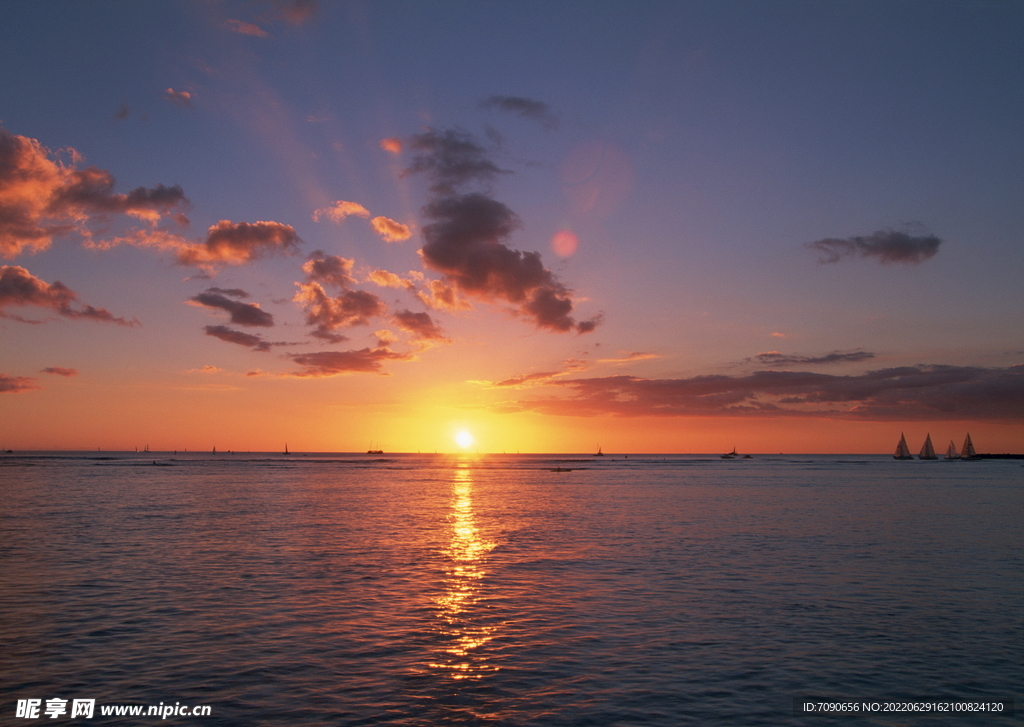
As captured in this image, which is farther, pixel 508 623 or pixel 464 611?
pixel 464 611

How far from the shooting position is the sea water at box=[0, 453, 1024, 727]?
1622cm

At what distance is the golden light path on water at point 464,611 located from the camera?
61.6 ft

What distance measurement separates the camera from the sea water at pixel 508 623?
639 inches

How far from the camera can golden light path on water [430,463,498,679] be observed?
739 inches

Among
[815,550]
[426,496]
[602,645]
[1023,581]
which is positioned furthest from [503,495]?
[602,645]

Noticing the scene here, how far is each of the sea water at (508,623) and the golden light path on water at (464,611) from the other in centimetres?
15

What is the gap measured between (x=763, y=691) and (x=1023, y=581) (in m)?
23.4

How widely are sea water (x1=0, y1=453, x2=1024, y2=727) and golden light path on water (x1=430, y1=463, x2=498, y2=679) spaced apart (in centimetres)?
15

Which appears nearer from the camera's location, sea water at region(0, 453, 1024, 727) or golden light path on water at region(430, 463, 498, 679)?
sea water at region(0, 453, 1024, 727)

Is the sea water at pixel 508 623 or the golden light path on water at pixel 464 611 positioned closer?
the sea water at pixel 508 623

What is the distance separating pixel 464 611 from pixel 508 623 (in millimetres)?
2451

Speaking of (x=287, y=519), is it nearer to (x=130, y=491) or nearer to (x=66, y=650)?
(x=66, y=650)

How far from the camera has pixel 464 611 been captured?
25.0m

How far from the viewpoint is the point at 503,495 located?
97.8 metres
